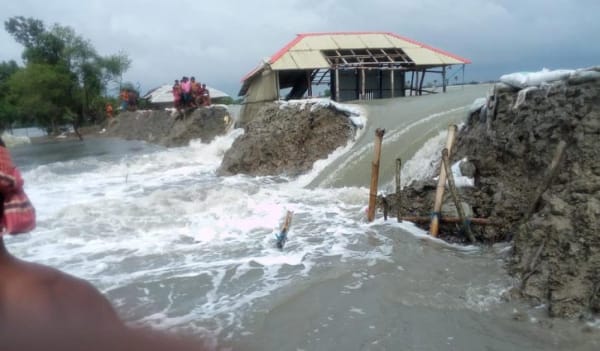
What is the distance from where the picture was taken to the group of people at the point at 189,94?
2244 cm

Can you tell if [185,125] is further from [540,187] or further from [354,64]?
[540,187]

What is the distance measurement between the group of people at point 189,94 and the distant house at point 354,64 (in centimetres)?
293

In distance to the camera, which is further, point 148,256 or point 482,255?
point 148,256

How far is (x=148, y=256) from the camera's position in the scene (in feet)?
20.1

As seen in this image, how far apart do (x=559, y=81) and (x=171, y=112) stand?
22465 mm

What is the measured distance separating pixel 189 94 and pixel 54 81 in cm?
2035

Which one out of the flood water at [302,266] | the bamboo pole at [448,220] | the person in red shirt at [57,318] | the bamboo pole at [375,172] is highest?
the person in red shirt at [57,318]

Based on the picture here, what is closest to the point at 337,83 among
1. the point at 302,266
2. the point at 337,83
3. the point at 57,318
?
the point at 337,83

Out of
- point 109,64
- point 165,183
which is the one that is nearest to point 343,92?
point 165,183

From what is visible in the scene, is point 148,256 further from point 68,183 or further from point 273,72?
point 273,72

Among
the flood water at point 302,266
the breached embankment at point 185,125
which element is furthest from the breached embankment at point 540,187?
the breached embankment at point 185,125

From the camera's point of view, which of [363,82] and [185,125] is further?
[185,125]

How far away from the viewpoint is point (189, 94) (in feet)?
74.2

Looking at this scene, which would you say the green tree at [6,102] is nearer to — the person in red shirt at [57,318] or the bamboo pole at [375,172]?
the bamboo pole at [375,172]
